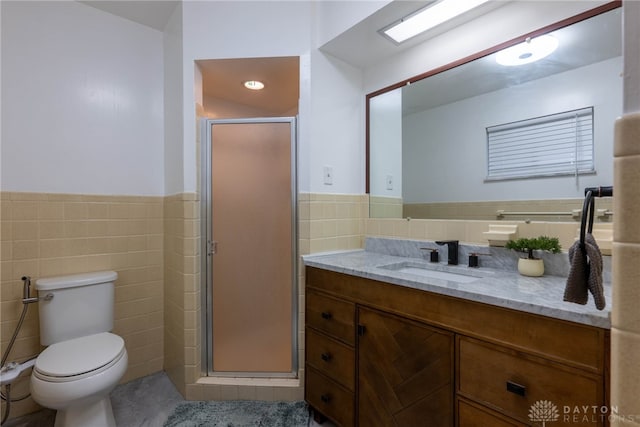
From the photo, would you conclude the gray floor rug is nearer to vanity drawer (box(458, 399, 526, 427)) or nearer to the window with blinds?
vanity drawer (box(458, 399, 526, 427))

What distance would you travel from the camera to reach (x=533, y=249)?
1.34 m

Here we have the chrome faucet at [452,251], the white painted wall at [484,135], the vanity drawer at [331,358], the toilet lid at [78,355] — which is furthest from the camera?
the chrome faucet at [452,251]

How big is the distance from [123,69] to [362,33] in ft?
5.41

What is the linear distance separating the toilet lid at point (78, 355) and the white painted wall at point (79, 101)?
0.93 metres

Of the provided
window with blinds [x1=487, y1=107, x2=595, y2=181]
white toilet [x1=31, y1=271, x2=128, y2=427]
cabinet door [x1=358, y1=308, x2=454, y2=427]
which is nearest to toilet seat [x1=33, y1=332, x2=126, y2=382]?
white toilet [x1=31, y1=271, x2=128, y2=427]

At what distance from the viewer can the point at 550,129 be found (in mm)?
1406

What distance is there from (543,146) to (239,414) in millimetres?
2205

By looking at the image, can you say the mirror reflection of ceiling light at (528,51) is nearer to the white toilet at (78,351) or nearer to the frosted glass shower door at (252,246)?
the frosted glass shower door at (252,246)

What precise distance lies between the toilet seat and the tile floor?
0.47 meters

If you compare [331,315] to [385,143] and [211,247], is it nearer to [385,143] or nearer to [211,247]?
[211,247]

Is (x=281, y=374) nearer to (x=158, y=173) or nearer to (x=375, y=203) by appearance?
(x=375, y=203)

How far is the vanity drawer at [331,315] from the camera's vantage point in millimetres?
1490

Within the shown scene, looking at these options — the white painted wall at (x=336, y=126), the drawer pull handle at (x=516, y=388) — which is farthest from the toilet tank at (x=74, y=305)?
the drawer pull handle at (x=516, y=388)
